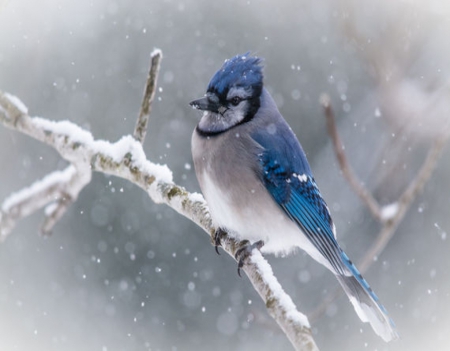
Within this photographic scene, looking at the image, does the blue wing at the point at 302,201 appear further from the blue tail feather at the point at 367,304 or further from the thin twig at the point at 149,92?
the thin twig at the point at 149,92

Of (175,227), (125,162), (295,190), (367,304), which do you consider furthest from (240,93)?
(175,227)

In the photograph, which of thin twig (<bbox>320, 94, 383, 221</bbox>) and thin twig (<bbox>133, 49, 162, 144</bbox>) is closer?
thin twig (<bbox>320, 94, 383, 221</bbox>)

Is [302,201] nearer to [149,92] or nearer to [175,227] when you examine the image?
[149,92]

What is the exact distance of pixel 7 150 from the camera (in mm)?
5320

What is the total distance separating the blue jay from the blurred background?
2934 mm

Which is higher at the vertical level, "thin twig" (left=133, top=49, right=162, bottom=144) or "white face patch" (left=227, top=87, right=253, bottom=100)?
"thin twig" (left=133, top=49, right=162, bottom=144)

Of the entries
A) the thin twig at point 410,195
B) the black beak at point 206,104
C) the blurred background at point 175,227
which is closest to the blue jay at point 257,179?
the black beak at point 206,104

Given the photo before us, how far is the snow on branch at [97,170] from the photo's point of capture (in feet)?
8.88

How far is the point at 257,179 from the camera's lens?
2725 mm

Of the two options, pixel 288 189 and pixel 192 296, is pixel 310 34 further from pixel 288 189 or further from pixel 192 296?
pixel 288 189

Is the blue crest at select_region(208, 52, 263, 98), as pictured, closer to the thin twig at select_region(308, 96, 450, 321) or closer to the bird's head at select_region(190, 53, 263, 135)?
the bird's head at select_region(190, 53, 263, 135)

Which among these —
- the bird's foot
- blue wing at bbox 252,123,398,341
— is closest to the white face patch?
blue wing at bbox 252,123,398,341

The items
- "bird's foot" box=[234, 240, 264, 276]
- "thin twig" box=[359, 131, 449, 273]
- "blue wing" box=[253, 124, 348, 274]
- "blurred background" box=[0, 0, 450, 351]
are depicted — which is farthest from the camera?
"blurred background" box=[0, 0, 450, 351]

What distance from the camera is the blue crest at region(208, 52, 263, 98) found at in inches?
105
